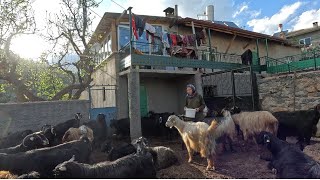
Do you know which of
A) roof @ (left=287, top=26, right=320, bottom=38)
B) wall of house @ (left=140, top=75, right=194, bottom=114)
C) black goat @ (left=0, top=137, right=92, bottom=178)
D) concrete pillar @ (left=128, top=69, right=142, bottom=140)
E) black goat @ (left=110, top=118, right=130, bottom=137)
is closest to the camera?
black goat @ (left=0, top=137, right=92, bottom=178)

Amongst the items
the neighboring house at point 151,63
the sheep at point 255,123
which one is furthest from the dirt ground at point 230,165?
the neighboring house at point 151,63

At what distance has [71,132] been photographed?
7.36 metres

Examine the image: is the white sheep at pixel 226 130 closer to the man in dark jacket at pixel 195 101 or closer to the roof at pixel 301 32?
the man in dark jacket at pixel 195 101

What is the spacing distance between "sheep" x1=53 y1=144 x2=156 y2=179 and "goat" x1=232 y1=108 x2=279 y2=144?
345 cm

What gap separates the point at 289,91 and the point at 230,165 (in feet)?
20.9

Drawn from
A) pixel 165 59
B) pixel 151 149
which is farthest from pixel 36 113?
pixel 151 149

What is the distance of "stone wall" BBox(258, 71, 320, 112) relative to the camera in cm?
1019

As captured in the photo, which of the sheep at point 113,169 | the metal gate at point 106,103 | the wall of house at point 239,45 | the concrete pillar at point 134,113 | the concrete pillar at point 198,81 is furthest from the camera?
the wall of house at point 239,45

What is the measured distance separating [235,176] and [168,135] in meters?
4.73

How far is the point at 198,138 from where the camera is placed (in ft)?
19.5

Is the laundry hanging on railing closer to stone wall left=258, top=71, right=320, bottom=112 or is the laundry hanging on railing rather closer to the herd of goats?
the herd of goats

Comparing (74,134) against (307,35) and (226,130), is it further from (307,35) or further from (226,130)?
(307,35)

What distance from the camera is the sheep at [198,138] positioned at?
5766 millimetres

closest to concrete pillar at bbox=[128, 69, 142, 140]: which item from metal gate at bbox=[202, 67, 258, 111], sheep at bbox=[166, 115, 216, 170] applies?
sheep at bbox=[166, 115, 216, 170]
